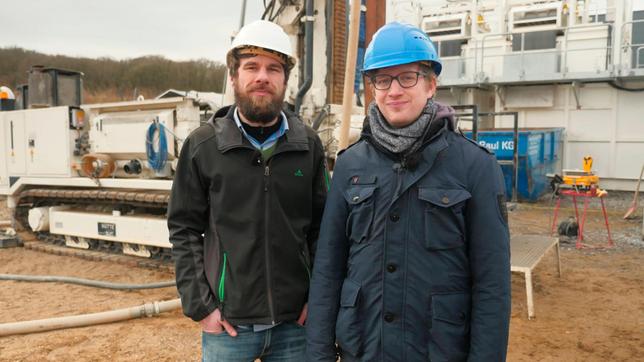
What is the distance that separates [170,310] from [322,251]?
3.74 metres

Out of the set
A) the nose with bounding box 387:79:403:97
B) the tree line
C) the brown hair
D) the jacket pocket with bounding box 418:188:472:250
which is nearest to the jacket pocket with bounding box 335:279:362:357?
the jacket pocket with bounding box 418:188:472:250

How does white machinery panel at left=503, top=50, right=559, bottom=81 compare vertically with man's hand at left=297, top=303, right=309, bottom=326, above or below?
above

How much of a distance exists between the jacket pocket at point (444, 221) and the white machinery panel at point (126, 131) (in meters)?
5.65

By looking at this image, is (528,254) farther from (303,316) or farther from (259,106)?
(259,106)

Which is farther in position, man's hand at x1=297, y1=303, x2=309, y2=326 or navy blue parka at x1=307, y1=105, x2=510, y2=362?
man's hand at x1=297, y1=303, x2=309, y2=326

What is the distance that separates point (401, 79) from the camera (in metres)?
1.96

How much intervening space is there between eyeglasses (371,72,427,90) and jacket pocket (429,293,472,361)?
0.73m

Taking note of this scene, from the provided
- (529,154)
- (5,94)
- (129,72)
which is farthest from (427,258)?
(129,72)

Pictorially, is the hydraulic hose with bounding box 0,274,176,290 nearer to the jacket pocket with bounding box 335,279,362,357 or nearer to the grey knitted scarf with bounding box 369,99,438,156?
the jacket pocket with bounding box 335,279,362,357

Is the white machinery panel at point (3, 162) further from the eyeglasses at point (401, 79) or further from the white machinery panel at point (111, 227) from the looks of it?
the eyeglasses at point (401, 79)

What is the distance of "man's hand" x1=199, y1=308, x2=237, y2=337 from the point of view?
2254mm

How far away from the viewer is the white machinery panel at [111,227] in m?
7.05

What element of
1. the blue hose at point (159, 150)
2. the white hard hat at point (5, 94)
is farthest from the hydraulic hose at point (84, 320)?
the white hard hat at point (5, 94)

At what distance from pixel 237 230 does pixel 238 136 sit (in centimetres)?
38
